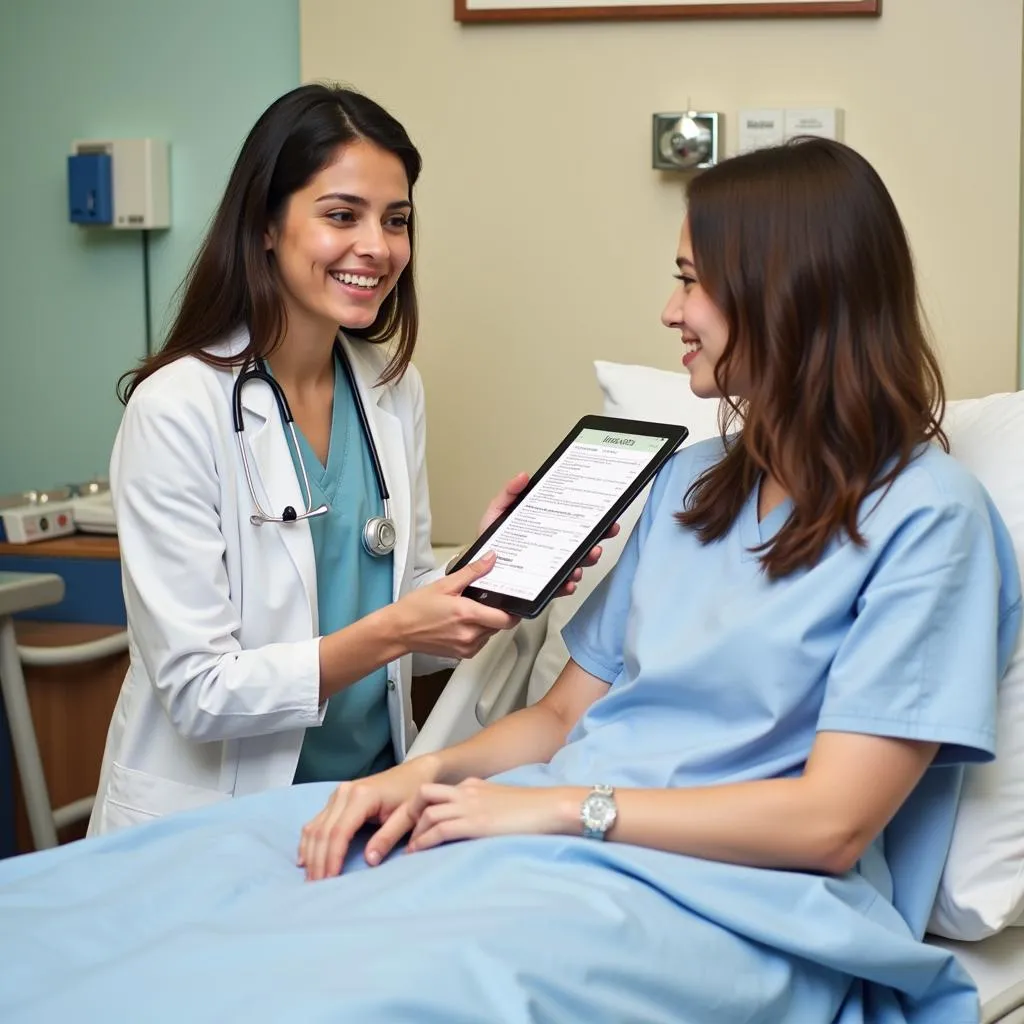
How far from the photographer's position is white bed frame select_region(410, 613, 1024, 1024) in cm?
122

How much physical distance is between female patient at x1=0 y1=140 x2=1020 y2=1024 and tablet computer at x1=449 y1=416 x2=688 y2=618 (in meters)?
0.07

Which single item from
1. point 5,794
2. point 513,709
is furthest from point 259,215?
point 5,794

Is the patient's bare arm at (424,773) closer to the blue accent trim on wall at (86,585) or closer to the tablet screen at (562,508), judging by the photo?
the tablet screen at (562,508)

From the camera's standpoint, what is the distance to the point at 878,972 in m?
1.11

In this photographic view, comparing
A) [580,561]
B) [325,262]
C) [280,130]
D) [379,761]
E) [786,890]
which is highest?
[280,130]

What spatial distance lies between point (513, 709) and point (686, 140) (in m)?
0.92

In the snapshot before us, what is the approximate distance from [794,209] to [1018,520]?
0.39 meters

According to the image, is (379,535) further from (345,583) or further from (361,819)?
(361,819)

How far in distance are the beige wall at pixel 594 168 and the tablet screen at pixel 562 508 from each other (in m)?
0.80

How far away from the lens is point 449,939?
989mm

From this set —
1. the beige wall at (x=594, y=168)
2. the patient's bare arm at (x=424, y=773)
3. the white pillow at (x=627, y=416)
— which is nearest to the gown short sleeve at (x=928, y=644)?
the patient's bare arm at (x=424, y=773)

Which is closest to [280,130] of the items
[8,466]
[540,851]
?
[540,851]

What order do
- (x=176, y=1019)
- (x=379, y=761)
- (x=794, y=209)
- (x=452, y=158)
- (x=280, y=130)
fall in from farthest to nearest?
(x=452, y=158)
(x=379, y=761)
(x=280, y=130)
(x=794, y=209)
(x=176, y=1019)

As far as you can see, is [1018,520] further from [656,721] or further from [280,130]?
[280,130]
